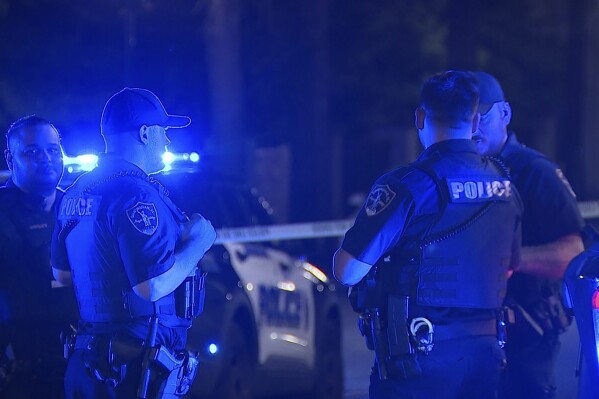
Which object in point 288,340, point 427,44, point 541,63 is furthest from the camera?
point 541,63

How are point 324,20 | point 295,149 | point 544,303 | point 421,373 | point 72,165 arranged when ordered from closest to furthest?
point 421,373 < point 544,303 < point 72,165 < point 324,20 < point 295,149

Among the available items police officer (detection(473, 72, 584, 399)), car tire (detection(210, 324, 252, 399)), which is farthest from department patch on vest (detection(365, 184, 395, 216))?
car tire (detection(210, 324, 252, 399))

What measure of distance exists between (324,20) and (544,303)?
1131 centimetres

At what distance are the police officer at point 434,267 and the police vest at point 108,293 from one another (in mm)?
735

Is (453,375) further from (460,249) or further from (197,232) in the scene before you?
(197,232)

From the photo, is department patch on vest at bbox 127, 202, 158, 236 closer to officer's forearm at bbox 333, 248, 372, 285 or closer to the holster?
the holster

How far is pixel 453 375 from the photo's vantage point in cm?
434

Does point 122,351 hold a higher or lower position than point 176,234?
lower

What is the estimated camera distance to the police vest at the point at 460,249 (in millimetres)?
4352

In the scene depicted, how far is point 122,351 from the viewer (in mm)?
4457

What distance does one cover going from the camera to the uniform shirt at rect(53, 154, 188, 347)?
173 inches

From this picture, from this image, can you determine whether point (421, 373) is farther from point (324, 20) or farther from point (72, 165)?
point (324, 20)

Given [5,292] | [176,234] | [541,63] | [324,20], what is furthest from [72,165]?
[541,63]

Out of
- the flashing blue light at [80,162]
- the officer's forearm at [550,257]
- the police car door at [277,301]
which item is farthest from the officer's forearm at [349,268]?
the police car door at [277,301]
